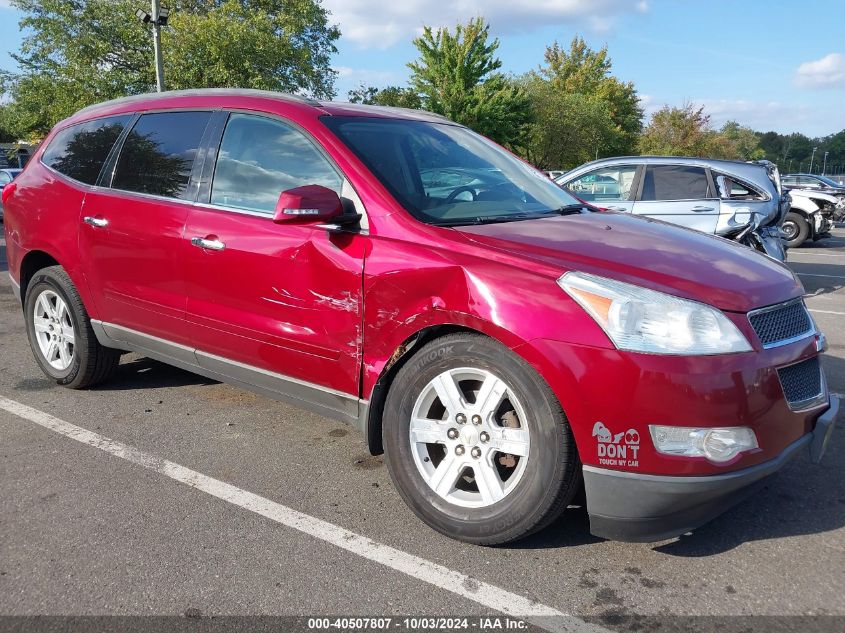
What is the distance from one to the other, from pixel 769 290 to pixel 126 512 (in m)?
2.77

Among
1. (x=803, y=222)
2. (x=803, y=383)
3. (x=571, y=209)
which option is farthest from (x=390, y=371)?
(x=803, y=222)

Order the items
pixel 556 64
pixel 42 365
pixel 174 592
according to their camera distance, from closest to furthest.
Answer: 1. pixel 174 592
2. pixel 42 365
3. pixel 556 64

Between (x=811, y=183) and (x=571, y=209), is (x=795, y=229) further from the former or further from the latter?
(x=571, y=209)

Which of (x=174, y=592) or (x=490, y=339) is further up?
(x=490, y=339)

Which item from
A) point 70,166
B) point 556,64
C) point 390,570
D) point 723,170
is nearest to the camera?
point 390,570

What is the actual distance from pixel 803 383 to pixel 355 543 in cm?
183

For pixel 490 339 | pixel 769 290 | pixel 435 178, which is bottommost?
pixel 490 339

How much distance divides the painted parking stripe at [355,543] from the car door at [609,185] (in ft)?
22.7

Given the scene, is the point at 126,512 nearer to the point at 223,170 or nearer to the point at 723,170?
the point at 223,170

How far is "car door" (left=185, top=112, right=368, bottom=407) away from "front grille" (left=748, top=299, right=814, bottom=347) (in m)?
1.55

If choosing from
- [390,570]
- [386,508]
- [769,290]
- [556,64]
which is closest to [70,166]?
[386,508]

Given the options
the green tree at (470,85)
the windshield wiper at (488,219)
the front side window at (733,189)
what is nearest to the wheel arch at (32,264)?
the windshield wiper at (488,219)

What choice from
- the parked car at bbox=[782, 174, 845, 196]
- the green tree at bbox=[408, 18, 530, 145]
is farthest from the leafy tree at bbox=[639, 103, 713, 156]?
the parked car at bbox=[782, 174, 845, 196]

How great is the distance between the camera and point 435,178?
3.50 meters
